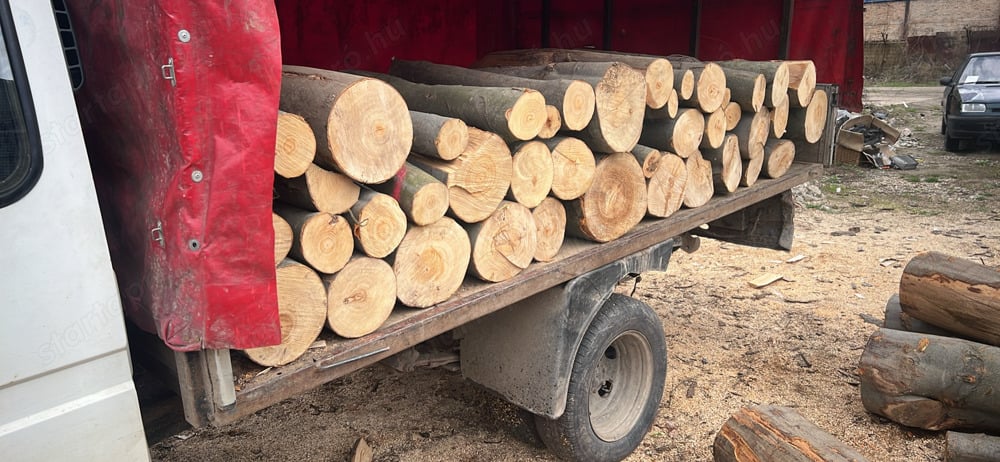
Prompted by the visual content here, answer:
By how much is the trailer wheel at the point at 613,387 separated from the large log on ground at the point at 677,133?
781 mm

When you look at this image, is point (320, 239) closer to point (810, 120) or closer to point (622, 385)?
point (622, 385)

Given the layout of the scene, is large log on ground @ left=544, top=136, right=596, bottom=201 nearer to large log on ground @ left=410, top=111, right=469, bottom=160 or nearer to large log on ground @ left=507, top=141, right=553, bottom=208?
large log on ground @ left=507, top=141, right=553, bottom=208

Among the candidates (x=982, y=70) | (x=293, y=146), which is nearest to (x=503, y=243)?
(x=293, y=146)

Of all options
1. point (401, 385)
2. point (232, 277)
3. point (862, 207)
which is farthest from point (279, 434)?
point (862, 207)

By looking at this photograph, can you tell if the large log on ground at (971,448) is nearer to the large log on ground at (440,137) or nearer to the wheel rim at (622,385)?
the wheel rim at (622,385)

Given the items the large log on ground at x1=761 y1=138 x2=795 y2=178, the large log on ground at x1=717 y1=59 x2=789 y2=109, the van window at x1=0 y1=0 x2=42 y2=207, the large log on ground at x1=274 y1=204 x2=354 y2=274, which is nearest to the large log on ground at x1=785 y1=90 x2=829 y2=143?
the large log on ground at x1=761 y1=138 x2=795 y2=178

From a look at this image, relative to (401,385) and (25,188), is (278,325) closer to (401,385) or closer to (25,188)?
(25,188)

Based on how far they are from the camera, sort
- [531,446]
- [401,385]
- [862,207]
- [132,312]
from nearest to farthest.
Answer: [132,312]
[531,446]
[401,385]
[862,207]

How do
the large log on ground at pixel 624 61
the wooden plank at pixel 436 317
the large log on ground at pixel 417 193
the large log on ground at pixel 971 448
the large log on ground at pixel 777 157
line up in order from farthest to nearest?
the large log on ground at pixel 777 157 → the large log on ground at pixel 624 61 → the large log on ground at pixel 971 448 → the large log on ground at pixel 417 193 → the wooden plank at pixel 436 317

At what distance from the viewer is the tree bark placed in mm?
3322

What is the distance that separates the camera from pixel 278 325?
181 cm

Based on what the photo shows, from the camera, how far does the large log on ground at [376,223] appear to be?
219cm

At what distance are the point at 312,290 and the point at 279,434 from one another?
5.93ft

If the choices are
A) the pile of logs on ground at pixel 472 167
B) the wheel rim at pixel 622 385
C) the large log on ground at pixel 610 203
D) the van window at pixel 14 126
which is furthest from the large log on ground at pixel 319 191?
the wheel rim at pixel 622 385
